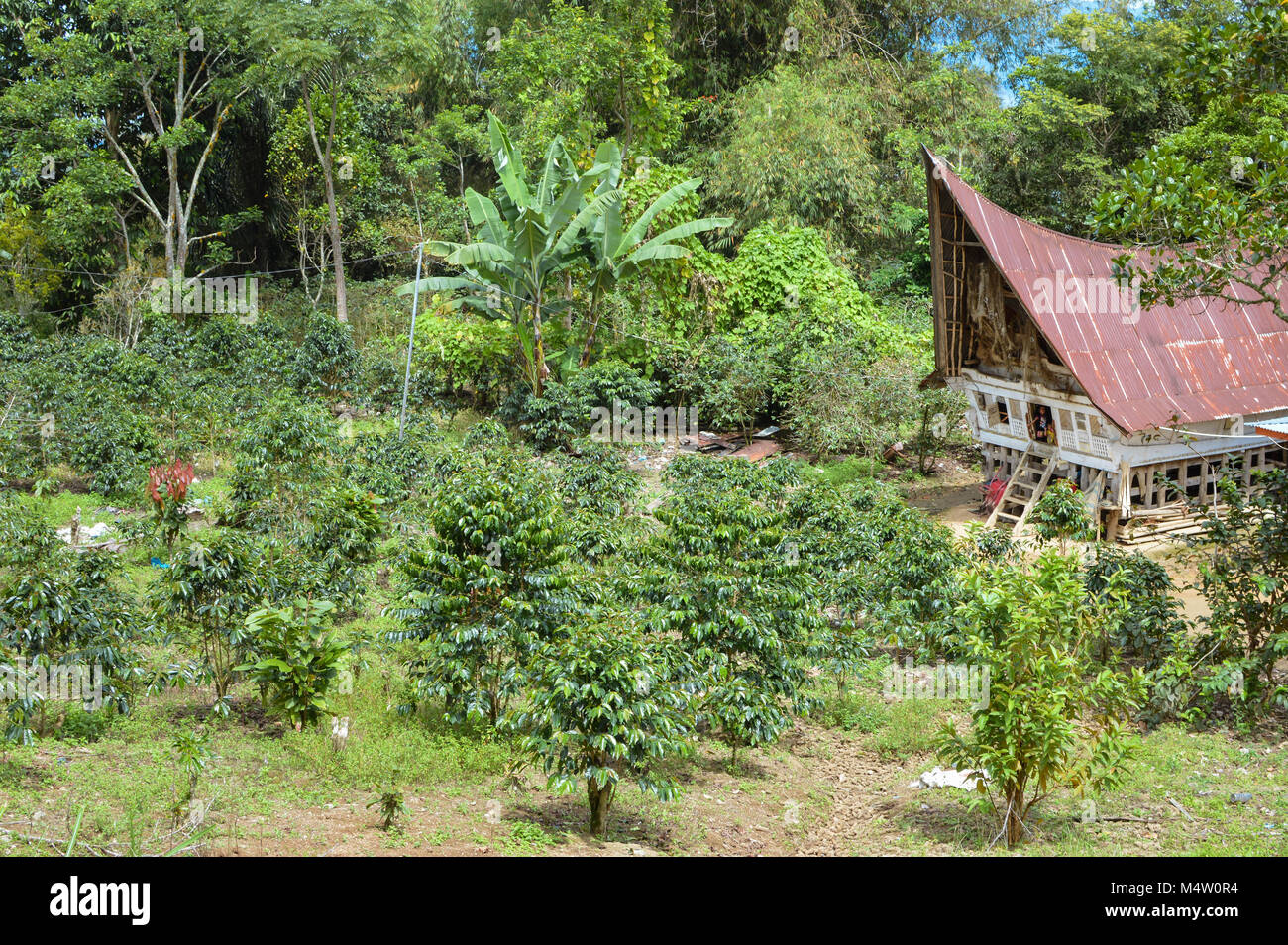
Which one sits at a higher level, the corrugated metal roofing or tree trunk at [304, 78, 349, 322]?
tree trunk at [304, 78, 349, 322]

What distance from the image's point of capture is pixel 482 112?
3158 centimetres

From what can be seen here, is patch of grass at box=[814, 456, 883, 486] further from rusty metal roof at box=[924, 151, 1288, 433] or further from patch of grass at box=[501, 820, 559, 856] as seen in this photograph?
patch of grass at box=[501, 820, 559, 856]

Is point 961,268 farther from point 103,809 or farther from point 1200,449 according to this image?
point 103,809

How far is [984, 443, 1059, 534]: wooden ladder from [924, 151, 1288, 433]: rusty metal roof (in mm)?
1557

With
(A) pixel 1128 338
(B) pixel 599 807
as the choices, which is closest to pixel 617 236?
(A) pixel 1128 338

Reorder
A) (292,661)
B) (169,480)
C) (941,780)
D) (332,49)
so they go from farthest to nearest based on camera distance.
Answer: (332,49)
(169,480)
(941,780)
(292,661)

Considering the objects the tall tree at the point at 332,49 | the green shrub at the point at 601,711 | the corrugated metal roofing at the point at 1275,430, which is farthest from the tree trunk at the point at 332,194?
the green shrub at the point at 601,711

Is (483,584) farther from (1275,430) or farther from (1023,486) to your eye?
(1023,486)

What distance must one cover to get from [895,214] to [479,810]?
22.6 meters

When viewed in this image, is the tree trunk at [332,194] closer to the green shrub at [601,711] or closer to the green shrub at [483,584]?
the green shrub at [483,584]

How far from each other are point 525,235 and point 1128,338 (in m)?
9.90

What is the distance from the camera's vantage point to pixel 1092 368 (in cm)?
1588

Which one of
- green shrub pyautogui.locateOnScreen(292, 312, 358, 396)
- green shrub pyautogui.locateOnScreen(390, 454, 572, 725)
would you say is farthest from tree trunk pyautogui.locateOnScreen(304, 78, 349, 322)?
green shrub pyautogui.locateOnScreen(390, 454, 572, 725)

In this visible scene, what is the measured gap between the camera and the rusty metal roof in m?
15.9
